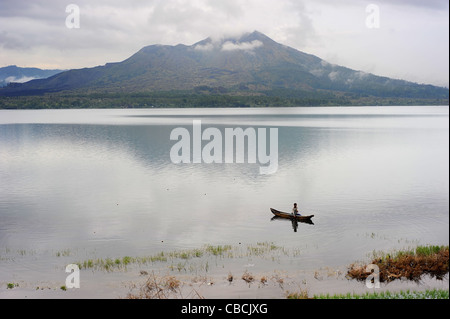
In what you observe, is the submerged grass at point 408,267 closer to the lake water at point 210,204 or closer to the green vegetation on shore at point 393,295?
the green vegetation on shore at point 393,295

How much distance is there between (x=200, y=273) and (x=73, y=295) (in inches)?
207

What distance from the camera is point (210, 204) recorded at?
3459 cm

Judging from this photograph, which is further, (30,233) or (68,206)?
(68,206)

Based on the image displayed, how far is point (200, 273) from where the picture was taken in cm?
1970

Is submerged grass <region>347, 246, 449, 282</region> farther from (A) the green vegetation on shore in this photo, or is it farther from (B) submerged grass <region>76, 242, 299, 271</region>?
(B) submerged grass <region>76, 242, 299, 271</region>

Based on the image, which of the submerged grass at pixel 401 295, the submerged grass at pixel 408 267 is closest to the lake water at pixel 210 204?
the submerged grass at pixel 408 267

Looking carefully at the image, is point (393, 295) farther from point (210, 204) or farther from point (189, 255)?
point (210, 204)

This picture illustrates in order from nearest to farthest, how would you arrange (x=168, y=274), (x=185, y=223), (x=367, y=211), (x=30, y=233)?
(x=168, y=274) < (x=30, y=233) < (x=185, y=223) < (x=367, y=211)

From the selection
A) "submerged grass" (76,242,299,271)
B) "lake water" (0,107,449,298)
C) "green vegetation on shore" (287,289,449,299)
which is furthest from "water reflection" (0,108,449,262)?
"green vegetation on shore" (287,289,449,299)

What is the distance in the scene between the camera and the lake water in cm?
2397

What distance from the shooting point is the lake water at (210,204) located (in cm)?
2397
